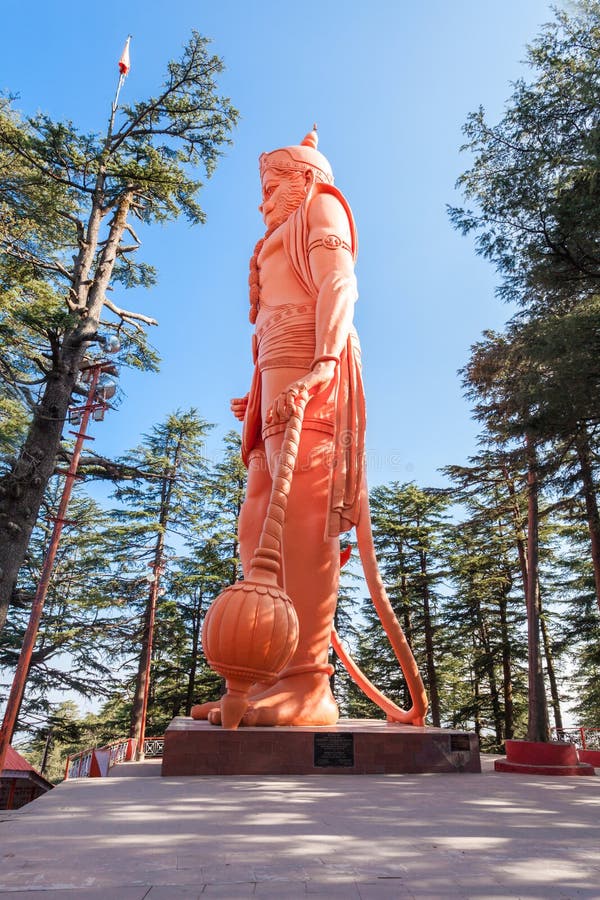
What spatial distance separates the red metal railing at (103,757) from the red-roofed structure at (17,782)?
887 millimetres

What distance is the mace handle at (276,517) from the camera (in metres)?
3.85

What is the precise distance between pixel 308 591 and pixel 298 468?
3.69 feet

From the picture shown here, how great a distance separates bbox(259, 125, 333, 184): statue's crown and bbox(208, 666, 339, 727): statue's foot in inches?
212

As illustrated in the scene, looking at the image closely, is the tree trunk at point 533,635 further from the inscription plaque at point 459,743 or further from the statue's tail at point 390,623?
the inscription plaque at point 459,743

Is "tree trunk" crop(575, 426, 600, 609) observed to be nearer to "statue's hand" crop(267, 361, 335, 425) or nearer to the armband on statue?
the armband on statue

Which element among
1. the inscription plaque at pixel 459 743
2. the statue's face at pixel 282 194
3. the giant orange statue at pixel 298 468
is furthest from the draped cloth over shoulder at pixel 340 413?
the inscription plaque at pixel 459 743

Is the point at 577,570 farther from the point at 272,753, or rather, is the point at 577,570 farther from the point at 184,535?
the point at 272,753

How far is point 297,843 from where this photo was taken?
6.67 feet

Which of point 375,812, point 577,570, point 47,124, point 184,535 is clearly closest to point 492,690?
point 577,570

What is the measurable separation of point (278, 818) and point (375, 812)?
511mm

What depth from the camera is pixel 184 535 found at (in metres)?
17.7

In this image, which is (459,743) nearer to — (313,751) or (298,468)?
(313,751)

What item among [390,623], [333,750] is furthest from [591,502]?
[333,750]

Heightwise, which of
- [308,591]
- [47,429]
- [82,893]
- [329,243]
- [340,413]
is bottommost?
[82,893]
